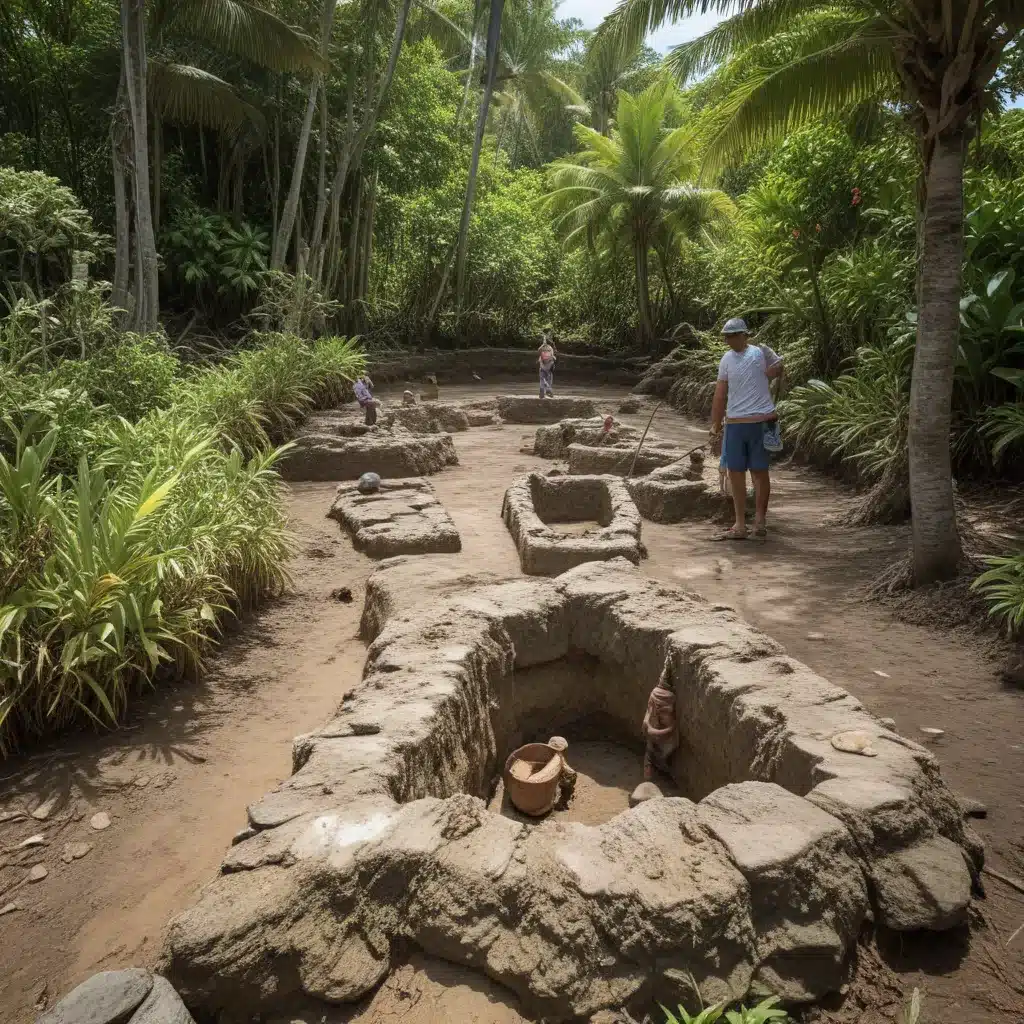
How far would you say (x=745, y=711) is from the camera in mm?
2902

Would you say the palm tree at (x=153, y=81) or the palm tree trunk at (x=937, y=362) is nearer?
the palm tree trunk at (x=937, y=362)

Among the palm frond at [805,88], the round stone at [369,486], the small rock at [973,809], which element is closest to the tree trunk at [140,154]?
the round stone at [369,486]

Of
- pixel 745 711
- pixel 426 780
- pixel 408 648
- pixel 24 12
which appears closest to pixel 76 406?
pixel 408 648

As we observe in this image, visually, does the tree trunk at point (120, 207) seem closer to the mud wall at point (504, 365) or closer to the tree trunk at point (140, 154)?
the tree trunk at point (140, 154)

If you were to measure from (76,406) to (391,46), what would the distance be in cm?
1469

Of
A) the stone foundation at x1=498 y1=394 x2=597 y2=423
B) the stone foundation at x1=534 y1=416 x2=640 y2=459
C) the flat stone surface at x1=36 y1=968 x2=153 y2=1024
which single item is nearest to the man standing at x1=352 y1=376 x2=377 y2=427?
the stone foundation at x1=534 y1=416 x2=640 y2=459

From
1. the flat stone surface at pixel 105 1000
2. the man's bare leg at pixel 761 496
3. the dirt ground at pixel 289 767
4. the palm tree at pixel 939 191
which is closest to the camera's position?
the flat stone surface at pixel 105 1000

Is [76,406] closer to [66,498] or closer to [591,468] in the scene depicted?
[66,498]

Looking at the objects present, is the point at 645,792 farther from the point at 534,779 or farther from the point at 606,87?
the point at 606,87

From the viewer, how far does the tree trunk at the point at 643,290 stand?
19.8 metres

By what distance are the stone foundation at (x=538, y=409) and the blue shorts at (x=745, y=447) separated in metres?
8.28

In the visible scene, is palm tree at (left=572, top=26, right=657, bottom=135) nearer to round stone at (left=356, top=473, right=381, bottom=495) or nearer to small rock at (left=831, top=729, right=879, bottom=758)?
round stone at (left=356, top=473, right=381, bottom=495)

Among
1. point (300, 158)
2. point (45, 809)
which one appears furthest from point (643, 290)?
point (45, 809)

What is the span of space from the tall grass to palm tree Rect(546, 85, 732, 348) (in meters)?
15.5
